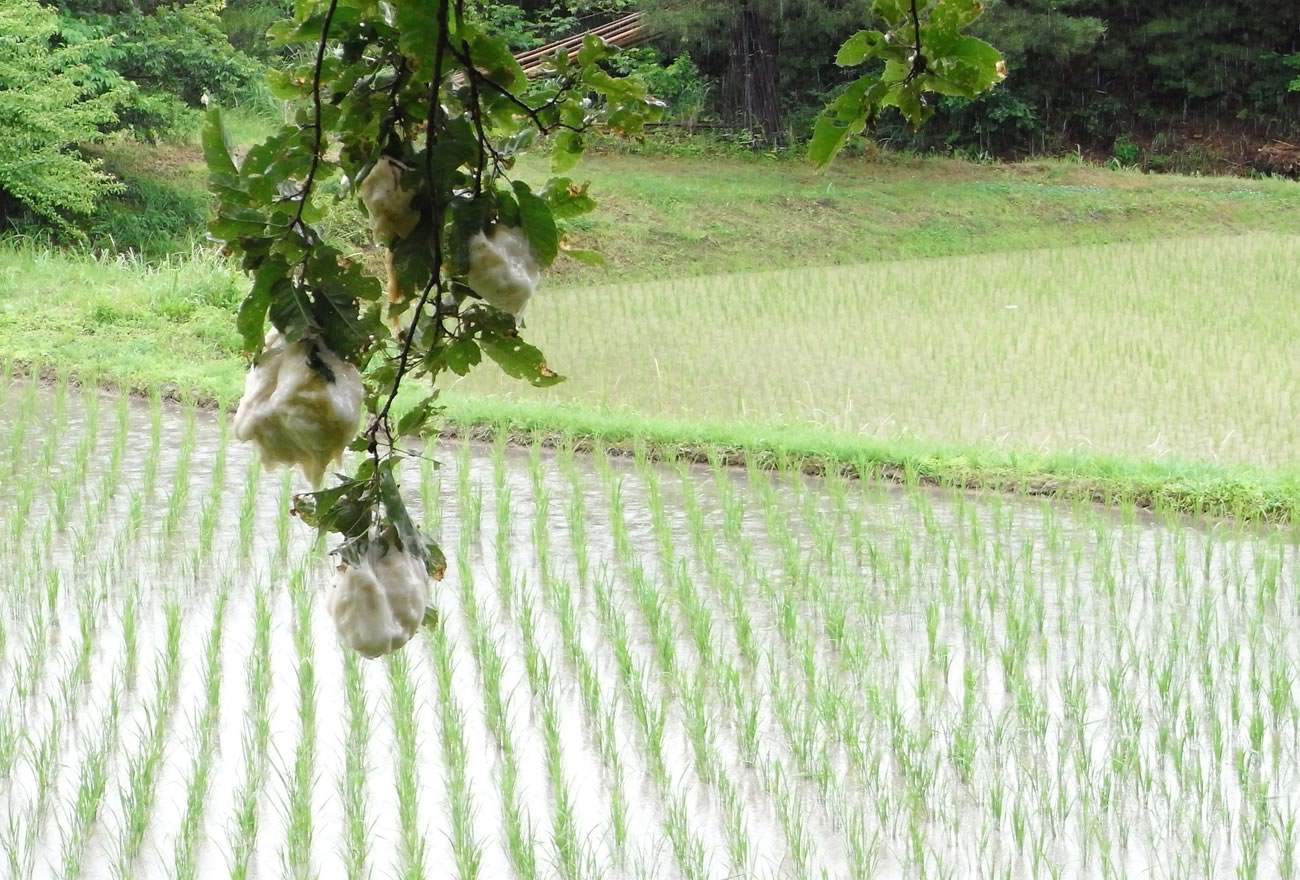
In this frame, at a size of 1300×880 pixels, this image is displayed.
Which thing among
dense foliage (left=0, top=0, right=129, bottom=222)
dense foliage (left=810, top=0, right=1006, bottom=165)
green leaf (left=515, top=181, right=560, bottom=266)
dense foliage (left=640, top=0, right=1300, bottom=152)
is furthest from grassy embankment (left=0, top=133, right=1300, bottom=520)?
green leaf (left=515, top=181, right=560, bottom=266)

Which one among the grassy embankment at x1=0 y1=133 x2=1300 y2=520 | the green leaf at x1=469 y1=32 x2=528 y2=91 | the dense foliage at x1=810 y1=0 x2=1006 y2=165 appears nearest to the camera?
the green leaf at x1=469 y1=32 x2=528 y2=91

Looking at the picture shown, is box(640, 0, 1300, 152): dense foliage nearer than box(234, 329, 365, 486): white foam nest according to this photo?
No

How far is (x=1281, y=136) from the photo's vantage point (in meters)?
14.9

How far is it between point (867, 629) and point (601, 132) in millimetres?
2968

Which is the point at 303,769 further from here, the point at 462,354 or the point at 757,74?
the point at 757,74

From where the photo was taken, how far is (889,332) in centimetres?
775

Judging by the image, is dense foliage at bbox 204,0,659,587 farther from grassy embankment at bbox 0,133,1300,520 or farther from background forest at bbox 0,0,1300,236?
background forest at bbox 0,0,1300,236

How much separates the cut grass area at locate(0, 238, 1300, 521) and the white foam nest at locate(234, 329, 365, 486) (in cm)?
426

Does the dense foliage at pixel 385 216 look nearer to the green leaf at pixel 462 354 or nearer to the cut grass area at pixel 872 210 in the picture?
the green leaf at pixel 462 354

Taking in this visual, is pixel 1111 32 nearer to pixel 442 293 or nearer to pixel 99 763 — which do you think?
pixel 99 763

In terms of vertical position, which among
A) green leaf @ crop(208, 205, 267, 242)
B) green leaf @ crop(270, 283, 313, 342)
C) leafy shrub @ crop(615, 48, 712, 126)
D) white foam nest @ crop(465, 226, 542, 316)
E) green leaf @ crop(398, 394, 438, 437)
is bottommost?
leafy shrub @ crop(615, 48, 712, 126)

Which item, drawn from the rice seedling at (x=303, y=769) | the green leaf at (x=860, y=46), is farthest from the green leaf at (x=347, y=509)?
the rice seedling at (x=303, y=769)

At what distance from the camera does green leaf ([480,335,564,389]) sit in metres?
0.74

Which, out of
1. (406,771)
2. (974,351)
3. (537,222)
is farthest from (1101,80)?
(537,222)
